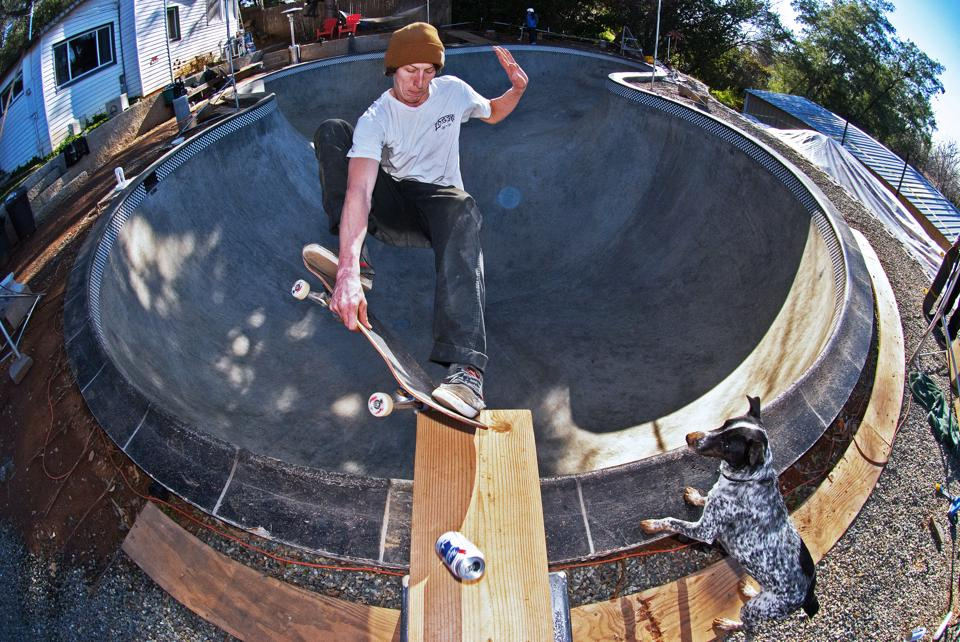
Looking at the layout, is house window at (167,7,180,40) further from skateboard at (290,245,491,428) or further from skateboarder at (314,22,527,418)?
skateboard at (290,245,491,428)

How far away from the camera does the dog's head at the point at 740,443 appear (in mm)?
3740

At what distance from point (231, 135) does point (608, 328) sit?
19.7 ft

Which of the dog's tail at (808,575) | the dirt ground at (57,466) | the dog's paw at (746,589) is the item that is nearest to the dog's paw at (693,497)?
the dog's paw at (746,589)

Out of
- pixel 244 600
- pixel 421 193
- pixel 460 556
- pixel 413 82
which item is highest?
pixel 413 82

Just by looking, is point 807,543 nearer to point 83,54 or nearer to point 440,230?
point 440,230

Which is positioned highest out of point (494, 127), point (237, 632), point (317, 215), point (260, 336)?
point (494, 127)

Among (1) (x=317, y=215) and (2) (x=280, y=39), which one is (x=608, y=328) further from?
(2) (x=280, y=39)

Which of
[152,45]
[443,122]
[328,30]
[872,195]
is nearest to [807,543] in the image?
[443,122]

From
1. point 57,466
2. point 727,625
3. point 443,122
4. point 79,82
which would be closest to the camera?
point 727,625

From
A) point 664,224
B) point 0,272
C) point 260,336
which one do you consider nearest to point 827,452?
point 664,224

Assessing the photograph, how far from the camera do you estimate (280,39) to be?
24312 mm

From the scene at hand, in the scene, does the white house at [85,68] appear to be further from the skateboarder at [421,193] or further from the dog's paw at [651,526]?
the dog's paw at [651,526]

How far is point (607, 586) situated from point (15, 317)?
706 centimetres

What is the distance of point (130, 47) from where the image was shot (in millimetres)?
19375
